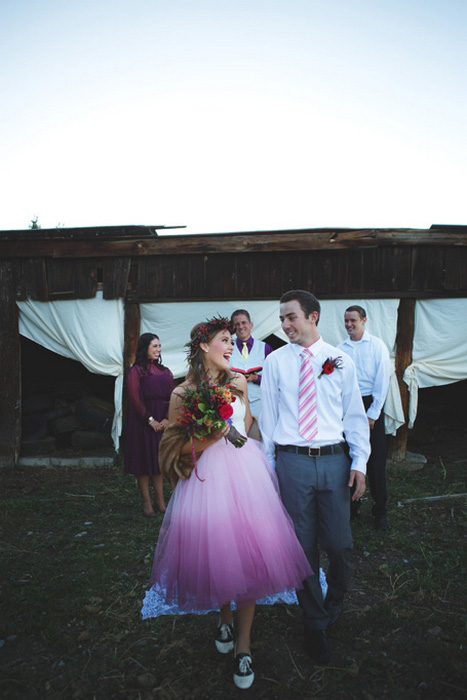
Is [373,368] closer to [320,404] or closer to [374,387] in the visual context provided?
[374,387]

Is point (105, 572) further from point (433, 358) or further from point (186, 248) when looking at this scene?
point (433, 358)

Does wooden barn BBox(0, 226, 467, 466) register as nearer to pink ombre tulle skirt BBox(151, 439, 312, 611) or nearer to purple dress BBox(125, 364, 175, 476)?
purple dress BBox(125, 364, 175, 476)

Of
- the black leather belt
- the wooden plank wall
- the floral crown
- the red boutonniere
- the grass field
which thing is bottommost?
the grass field

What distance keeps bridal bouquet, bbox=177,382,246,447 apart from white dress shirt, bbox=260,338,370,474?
1.34 ft

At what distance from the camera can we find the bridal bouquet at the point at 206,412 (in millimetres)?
2836

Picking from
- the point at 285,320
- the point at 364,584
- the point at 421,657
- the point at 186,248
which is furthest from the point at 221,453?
the point at 186,248

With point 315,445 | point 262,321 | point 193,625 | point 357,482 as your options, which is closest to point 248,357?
point 262,321

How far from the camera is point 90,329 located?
322 inches

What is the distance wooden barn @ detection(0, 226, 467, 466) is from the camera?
7.64 metres

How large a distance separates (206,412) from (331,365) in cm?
91

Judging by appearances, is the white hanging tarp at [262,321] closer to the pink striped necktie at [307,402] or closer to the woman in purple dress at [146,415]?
the woman in purple dress at [146,415]

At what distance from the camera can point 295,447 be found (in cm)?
311

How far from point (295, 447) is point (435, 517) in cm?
347

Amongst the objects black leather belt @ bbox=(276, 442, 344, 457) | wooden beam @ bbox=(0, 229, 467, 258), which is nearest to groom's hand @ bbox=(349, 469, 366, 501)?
black leather belt @ bbox=(276, 442, 344, 457)
